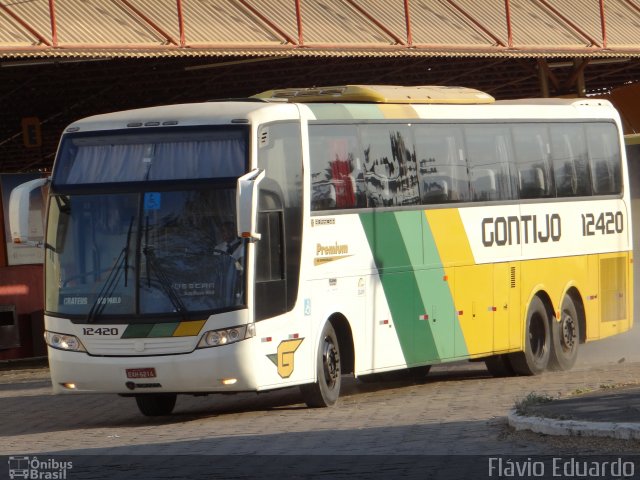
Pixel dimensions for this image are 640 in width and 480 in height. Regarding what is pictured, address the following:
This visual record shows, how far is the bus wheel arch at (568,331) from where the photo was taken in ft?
67.6

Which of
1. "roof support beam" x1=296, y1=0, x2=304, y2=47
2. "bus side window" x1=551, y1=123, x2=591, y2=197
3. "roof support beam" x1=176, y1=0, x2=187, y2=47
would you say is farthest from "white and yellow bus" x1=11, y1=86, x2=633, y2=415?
"roof support beam" x1=296, y1=0, x2=304, y2=47

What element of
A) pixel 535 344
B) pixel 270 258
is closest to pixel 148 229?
pixel 270 258

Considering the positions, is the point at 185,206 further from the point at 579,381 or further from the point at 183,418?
the point at 579,381

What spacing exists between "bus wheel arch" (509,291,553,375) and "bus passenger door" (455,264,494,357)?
3.24 feet

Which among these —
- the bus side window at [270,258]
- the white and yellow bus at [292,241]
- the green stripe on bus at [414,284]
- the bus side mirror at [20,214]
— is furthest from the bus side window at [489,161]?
the bus side mirror at [20,214]

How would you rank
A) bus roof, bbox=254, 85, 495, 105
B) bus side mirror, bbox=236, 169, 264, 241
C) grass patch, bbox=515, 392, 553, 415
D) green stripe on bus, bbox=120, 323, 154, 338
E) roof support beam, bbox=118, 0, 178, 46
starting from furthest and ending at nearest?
roof support beam, bbox=118, 0, 178, 46, bus roof, bbox=254, 85, 495, 105, green stripe on bus, bbox=120, 323, 154, 338, bus side mirror, bbox=236, 169, 264, 241, grass patch, bbox=515, 392, 553, 415

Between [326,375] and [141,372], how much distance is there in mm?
2181

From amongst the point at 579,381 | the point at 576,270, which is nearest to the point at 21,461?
the point at 579,381

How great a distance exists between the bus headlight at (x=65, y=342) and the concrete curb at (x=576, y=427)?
196 inches

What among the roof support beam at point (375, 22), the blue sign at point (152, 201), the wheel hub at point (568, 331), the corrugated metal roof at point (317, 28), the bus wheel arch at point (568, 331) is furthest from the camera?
the roof support beam at point (375, 22)

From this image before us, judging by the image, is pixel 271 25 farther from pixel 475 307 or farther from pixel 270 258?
pixel 270 258

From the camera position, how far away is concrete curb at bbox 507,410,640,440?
1095 centimetres

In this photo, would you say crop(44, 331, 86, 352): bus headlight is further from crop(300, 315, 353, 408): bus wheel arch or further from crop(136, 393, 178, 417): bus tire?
crop(300, 315, 353, 408): bus wheel arch

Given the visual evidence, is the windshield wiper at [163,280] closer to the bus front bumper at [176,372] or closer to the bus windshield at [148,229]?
the bus windshield at [148,229]
